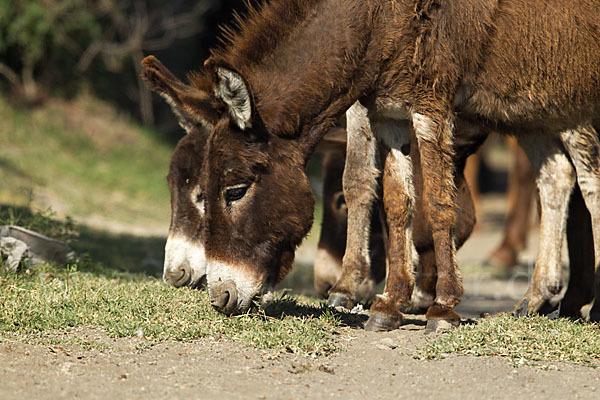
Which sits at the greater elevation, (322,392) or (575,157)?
(575,157)

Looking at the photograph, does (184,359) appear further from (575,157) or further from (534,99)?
(575,157)

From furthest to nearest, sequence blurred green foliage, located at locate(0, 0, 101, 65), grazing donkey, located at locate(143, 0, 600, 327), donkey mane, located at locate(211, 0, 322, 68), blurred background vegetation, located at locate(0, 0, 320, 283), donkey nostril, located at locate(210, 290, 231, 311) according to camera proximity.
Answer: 1. blurred green foliage, located at locate(0, 0, 101, 65)
2. blurred background vegetation, located at locate(0, 0, 320, 283)
3. donkey mane, located at locate(211, 0, 322, 68)
4. grazing donkey, located at locate(143, 0, 600, 327)
5. donkey nostril, located at locate(210, 290, 231, 311)

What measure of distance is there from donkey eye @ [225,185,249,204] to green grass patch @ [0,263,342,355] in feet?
2.20

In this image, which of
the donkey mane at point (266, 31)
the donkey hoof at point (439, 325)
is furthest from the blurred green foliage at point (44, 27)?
the donkey hoof at point (439, 325)

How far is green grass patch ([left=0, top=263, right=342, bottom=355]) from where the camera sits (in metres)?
4.20

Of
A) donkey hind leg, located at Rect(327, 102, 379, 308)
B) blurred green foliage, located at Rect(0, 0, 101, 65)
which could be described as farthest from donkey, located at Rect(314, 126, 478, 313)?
blurred green foliage, located at Rect(0, 0, 101, 65)

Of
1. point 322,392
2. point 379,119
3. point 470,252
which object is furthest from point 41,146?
point 322,392

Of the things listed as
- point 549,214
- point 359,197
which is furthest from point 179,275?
point 549,214

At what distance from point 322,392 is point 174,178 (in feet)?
8.17

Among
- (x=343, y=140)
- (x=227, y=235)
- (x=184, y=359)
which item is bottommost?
(x=184, y=359)

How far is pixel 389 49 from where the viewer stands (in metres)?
4.61

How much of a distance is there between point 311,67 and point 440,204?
1108 mm

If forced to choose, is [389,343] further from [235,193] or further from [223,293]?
[235,193]

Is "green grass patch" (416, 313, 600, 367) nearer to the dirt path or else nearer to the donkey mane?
the dirt path
